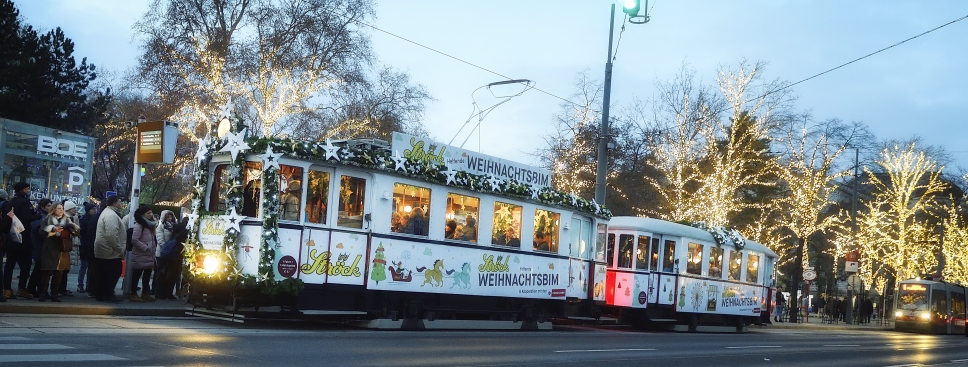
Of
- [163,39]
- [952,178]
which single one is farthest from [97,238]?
[952,178]

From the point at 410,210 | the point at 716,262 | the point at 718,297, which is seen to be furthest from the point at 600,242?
the point at 410,210

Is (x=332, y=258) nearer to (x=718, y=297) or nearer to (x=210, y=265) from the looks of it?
(x=210, y=265)

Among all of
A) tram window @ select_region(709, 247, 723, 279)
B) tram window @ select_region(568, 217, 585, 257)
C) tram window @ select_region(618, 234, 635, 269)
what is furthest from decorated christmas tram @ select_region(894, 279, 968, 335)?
tram window @ select_region(568, 217, 585, 257)

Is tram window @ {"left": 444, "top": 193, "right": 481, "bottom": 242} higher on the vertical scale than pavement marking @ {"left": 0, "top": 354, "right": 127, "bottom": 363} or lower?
higher

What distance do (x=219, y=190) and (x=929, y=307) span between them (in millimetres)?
37023

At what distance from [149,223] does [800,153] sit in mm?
34525

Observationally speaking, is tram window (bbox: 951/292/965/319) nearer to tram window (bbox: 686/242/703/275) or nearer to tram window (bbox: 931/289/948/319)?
tram window (bbox: 931/289/948/319)

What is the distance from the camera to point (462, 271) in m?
18.4

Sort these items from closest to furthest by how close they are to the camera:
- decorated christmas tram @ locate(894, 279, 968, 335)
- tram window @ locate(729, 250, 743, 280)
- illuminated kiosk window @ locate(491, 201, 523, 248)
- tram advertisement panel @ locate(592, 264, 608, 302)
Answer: illuminated kiosk window @ locate(491, 201, 523, 248), tram advertisement panel @ locate(592, 264, 608, 302), tram window @ locate(729, 250, 743, 280), decorated christmas tram @ locate(894, 279, 968, 335)

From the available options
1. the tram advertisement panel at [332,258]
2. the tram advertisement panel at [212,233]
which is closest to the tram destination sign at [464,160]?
the tram advertisement panel at [332,258]

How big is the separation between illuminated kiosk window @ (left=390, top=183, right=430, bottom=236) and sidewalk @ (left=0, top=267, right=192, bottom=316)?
3838mm

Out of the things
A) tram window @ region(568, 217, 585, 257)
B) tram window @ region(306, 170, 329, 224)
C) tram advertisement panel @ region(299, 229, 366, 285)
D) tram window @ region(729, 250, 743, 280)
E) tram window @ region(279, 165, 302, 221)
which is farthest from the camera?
tram window @ region(729, 250, 743, 280)

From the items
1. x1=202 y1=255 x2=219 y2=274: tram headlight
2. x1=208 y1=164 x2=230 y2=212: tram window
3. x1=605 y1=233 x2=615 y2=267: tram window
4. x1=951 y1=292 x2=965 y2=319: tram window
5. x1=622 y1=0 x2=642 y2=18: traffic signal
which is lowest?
x1=951 y1=292 x2=965 y2=319: tram window

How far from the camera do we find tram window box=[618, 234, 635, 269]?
23.9 meters
